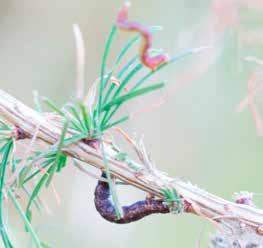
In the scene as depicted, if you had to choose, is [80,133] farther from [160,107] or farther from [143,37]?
[160,107]

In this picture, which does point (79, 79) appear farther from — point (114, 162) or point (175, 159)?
point (175, 159)

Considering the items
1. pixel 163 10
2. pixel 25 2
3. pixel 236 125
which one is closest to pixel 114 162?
pixel 236 125

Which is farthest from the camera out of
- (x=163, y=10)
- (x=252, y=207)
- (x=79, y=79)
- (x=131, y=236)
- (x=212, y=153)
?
(x=163, y=10)

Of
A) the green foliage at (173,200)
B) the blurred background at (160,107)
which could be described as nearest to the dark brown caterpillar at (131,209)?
the green foliage at (173,200)

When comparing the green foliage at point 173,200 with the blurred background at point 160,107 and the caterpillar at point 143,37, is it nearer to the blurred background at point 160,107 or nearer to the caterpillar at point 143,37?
the caterpillar at point 143,37

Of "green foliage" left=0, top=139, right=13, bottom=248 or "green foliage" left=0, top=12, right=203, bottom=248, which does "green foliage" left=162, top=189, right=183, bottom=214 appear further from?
"green foliage" left=0, top=139, right=13, bottom=248

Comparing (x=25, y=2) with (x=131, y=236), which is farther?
(x=25, y=2)
